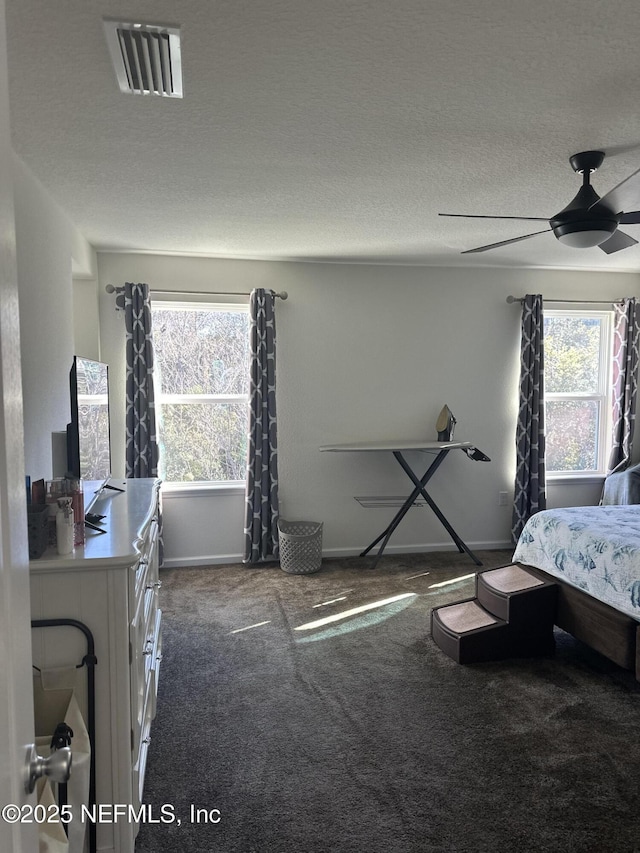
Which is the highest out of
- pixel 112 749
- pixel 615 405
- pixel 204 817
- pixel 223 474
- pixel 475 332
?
pixel 475 332

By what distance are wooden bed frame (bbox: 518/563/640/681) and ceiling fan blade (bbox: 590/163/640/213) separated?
173cm

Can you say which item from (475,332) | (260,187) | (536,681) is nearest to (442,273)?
(475,332)

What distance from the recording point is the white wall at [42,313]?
2.47m

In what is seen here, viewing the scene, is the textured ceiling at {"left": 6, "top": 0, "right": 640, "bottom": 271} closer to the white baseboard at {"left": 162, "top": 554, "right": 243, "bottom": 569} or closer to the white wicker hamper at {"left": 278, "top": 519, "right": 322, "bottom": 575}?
the white wicker hamper at {"left": 278, "top": 519, "right": 322, "bottom": 575}

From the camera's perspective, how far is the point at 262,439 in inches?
176

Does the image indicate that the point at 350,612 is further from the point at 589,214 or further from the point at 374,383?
the point at 589,214

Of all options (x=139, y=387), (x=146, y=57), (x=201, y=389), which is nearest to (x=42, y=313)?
A: (x=146, y=57)

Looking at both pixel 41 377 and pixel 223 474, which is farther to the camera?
pixel 223 474

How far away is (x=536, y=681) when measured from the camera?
2.77 meters

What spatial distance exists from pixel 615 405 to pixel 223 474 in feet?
11.0

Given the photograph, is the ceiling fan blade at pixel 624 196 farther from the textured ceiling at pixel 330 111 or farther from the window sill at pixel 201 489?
the window sill at pixel 201 489

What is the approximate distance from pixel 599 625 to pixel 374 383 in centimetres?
255

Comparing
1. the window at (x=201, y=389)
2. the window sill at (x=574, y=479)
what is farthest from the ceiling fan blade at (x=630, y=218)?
the window sill at (x=574, y=479)

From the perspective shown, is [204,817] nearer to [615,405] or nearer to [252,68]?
[252,68]
